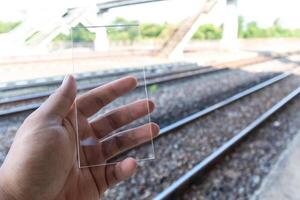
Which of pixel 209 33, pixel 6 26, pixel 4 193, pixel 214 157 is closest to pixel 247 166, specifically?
pixel 214 157

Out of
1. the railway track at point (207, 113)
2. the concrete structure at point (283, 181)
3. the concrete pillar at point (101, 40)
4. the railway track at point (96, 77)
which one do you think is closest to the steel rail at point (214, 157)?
the railway track at point (207, 113)

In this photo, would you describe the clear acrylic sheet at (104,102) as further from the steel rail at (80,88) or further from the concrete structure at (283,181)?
the concrete structure at (283,181)

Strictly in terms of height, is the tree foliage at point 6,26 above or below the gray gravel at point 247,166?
above

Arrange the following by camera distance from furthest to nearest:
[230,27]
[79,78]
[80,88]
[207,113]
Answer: [230,27] < [207,113] < [80,88] < [79,78]

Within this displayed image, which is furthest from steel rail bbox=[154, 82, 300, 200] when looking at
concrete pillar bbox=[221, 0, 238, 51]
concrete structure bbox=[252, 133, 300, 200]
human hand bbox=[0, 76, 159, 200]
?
concrete pillar bbox=[221, 0, 238, 51]

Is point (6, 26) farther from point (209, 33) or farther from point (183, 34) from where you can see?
point (209, 33)

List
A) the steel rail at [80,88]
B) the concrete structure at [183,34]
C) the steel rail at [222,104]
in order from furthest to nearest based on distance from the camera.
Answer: the concrete structure at [183,34] → the steel rail at [222,104] → the steel rail at [80,88]

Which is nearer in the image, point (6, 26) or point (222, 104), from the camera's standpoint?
point (6, 26)

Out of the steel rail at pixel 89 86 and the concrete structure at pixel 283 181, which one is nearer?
the steel rail at pixel 89 86
